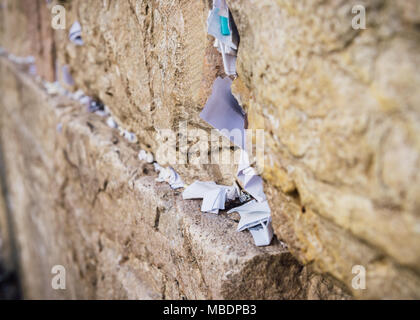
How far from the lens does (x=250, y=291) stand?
2.29 ft

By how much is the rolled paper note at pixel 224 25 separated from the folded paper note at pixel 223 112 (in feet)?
0.36

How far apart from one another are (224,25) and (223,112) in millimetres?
197

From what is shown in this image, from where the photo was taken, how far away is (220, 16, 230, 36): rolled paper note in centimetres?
71

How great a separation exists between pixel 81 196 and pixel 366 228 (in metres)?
1.39

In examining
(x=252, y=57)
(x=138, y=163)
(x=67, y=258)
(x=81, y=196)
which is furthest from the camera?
(x=67, y=258)

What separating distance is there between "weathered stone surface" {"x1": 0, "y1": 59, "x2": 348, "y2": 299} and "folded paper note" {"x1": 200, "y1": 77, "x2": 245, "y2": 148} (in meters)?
0.23

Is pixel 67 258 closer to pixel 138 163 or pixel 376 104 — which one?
pixel 138 163

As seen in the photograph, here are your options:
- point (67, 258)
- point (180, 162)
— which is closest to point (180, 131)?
point (180, 162)

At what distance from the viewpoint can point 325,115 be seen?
48cm

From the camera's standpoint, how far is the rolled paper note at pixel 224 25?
0.71 meters

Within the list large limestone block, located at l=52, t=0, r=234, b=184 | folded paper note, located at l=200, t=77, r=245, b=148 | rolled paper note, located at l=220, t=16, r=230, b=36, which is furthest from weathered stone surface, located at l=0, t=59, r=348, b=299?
rolled paper note, located at l=220, t=16, r=230, b=36

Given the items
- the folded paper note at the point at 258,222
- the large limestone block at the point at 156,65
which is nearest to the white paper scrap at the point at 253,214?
the folded paper note at the point at 258,222

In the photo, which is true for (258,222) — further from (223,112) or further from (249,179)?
(223,112)

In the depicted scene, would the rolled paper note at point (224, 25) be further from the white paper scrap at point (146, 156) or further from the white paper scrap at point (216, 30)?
the white paper scrap at point (146, 156)
